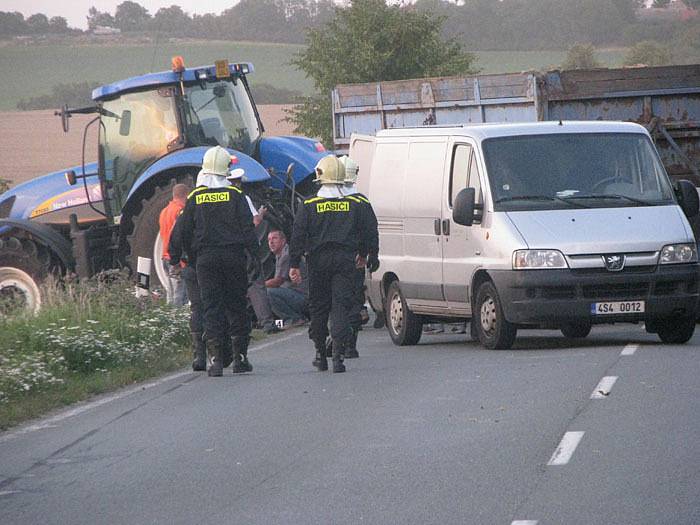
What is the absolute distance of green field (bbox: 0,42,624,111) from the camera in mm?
76500

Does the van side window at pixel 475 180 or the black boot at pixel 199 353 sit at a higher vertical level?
the van side window at pixel 475 180

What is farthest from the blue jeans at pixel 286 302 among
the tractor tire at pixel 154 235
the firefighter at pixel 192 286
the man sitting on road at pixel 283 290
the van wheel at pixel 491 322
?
the firefighter at pixel 192 286

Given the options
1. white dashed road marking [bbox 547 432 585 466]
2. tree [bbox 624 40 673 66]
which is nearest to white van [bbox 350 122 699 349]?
white dashed road marking [bbox 547 432 585 466]

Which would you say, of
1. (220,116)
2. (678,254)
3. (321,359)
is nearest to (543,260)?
(678,254)

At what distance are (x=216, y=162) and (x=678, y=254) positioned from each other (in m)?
4.38

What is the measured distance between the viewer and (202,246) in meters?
14.0

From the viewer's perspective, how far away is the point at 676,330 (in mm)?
15352

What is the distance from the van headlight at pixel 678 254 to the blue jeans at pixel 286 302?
6.21 meters

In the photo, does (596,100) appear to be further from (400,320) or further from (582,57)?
(582,57)

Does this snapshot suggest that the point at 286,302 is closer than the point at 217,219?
No

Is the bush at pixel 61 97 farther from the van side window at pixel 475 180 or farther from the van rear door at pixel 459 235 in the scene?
the van side window at pixel 475 180

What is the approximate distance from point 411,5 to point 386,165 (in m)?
41.0

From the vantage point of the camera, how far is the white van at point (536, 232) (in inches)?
580

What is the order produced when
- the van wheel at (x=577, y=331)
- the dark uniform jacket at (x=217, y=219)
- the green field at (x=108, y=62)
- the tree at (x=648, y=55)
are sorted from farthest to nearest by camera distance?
1. the tree at (x=648, y=55)
2. the green field at (x=108, y=62)
3. the van wheel at (x=577, y=331)
4. the dark uniform jacket at (x=217, y=219)
